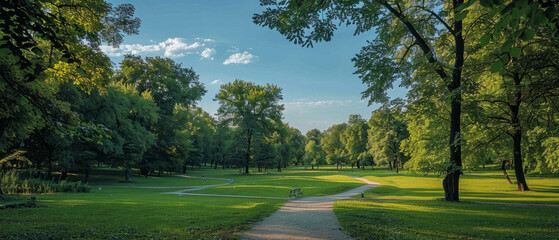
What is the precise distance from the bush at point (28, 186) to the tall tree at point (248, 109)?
108 ft

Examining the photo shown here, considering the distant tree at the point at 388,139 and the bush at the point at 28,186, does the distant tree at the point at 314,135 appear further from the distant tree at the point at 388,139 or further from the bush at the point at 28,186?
the bush at the point at 28,186

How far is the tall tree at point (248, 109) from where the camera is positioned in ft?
173

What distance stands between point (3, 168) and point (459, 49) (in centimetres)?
3209

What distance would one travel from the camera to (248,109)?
53500mm

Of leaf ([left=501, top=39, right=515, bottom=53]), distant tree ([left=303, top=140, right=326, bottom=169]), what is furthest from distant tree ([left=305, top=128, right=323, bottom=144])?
leaf ([left=501, top=39, right=515, bottom=53])

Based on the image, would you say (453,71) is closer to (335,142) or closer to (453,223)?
(453,223)

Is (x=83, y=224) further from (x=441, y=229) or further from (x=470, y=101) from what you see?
(x=470, y=101)

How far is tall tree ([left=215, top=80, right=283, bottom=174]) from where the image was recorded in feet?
173

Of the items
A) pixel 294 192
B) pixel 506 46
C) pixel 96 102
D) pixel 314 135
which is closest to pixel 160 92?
pixel 96 102

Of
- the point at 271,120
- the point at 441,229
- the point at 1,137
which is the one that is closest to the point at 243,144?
the point at 271,120

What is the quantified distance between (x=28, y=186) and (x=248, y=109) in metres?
37.1

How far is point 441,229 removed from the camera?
8.23 m

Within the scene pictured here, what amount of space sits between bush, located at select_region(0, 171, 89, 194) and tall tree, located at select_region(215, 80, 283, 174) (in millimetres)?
32849

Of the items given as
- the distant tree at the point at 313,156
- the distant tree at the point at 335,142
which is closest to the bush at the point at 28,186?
the distant tree at the point at 313,156
